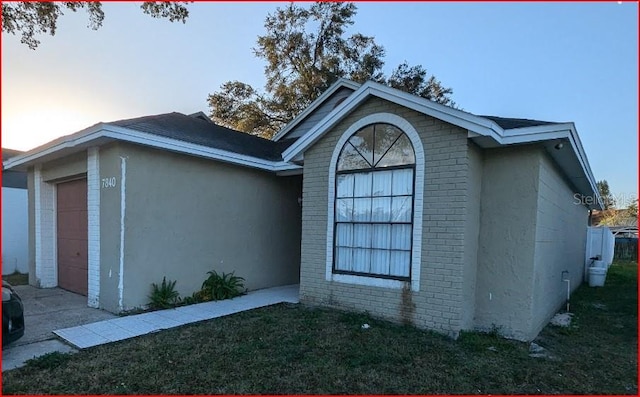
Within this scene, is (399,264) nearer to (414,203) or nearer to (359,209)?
(414,203)

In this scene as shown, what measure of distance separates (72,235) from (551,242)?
994 cm

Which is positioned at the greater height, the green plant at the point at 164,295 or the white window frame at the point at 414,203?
the white window frame at the point at 414,203

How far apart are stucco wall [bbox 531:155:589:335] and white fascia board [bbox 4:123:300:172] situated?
16.4 feet

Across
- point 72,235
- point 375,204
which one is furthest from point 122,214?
point 375,204

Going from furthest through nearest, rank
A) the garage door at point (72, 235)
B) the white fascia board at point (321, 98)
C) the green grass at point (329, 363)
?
the white fascia board at point (321, 98) → the garage door at point (72, 235) → the green grass at point (329, 363)

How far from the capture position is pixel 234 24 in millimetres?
7539

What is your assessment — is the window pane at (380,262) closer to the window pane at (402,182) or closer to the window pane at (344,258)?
the window pane at (344,258)

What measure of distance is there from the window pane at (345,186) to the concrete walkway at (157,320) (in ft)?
8.32

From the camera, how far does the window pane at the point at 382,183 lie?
623 cm

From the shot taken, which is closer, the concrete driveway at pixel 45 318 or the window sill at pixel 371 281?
the concrete driveway at pixel 45 318

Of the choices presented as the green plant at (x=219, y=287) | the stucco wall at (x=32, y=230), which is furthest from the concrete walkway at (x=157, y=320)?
the stucco wall at (x=32, y=230)

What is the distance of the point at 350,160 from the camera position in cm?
671

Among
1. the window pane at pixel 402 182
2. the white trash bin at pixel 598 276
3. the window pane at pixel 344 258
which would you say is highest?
the window pane at pixel 402 182

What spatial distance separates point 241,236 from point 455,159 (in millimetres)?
5186
